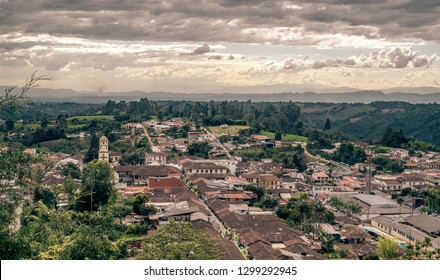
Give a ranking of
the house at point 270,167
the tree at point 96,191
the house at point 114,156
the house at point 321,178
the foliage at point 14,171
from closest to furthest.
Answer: the foliage at point 14,171
the tree at point 96,191
the house at point 321,178
the house at point 114,156
the house at point 270,167

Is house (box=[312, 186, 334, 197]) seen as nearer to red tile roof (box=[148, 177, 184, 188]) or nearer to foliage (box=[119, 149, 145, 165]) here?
red tile roof (box=[148, 177, 184, 188])

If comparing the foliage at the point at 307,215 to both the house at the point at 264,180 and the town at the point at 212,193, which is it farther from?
the house at the point at 264,180

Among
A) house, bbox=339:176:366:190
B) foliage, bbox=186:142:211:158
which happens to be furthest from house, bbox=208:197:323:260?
foliage, bbox=186:142:211:158

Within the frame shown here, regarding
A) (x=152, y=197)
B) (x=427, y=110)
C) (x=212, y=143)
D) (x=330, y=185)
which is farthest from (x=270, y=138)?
(x=427, y=110)

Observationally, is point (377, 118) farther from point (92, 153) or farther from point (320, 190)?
point (92, 153)

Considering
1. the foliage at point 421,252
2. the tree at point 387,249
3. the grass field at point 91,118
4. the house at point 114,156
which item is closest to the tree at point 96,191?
the tree at point 387,249

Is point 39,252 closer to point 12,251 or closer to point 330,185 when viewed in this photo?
point 12,251

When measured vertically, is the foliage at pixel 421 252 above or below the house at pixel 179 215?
above

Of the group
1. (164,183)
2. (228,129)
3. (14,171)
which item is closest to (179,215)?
(164,183)
